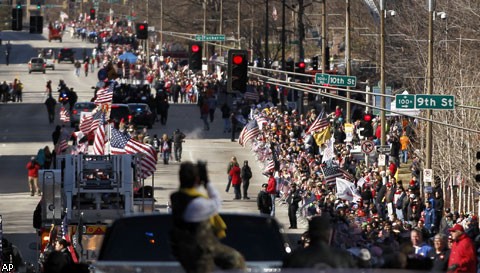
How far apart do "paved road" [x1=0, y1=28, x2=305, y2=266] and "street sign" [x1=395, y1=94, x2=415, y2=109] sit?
6943 millimetres

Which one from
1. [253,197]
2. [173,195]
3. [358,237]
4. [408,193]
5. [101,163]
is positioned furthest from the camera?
[253,197]

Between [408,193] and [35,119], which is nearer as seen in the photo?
[408,193]

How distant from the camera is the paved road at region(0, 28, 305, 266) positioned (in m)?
40.1

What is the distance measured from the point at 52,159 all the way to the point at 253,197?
6322 mm

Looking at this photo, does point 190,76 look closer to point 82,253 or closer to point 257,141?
point 257,141

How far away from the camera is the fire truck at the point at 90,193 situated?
29.9m

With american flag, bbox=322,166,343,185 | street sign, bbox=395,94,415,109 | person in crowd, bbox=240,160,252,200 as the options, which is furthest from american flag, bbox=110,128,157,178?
person in crowd, bbox=240,160,252,200

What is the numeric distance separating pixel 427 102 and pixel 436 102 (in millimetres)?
257

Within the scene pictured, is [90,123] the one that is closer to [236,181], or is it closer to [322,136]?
[236,181]

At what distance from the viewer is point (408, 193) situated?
34.4m

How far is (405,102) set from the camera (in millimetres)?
32781

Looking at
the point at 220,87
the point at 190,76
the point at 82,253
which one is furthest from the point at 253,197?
the point at 190,76

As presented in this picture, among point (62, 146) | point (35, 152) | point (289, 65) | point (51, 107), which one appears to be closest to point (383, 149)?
point (62, 146)

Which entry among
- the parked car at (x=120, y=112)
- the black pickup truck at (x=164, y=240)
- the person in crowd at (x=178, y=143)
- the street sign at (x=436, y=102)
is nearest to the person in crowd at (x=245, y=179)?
the person in crowd at (x=178, y=143)
